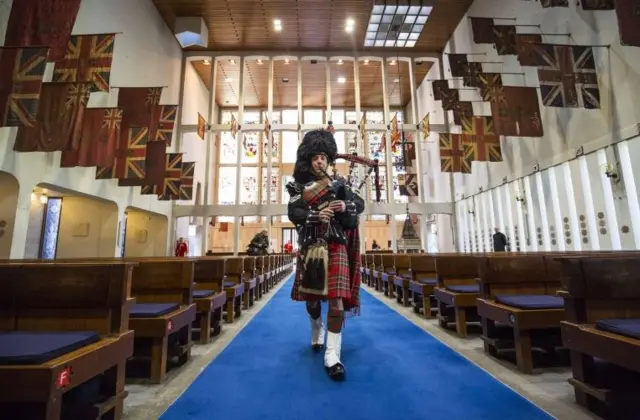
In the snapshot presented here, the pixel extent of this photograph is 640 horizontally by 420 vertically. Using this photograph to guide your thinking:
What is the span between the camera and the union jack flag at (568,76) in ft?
17.2

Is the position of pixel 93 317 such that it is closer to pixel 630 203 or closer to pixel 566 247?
pixel 630 203

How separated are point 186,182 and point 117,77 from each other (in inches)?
131

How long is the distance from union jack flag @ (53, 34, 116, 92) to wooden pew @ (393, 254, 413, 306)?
5656 millimetres

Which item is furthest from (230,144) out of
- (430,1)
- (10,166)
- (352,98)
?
(10,166)

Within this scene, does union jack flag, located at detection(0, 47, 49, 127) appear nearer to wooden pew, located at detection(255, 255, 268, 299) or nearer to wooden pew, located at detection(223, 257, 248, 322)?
wooden pew, located at detection(223, 257, 248, 322)

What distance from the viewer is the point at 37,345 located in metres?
1.01

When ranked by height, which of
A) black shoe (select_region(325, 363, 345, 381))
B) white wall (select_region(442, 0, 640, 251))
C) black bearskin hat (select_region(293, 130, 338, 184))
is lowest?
black shoe (select_region(325, 363, 345, 381))

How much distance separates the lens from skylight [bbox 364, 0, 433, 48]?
1133 centimetres

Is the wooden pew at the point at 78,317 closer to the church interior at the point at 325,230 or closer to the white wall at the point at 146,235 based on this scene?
the church interior at the point at 325,230

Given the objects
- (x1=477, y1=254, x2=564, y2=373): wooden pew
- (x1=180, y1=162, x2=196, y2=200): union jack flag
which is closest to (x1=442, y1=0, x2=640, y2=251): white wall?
(x1=477, y1=254, x2=564, y2=373): wooden pew

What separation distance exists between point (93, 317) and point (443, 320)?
2694 millimetres

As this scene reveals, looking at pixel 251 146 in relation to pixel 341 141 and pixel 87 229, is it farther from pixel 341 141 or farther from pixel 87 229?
pixel 87 229

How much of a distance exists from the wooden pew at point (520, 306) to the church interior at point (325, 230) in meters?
0.01

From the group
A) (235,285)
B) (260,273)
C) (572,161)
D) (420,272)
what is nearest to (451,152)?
(572,161)
